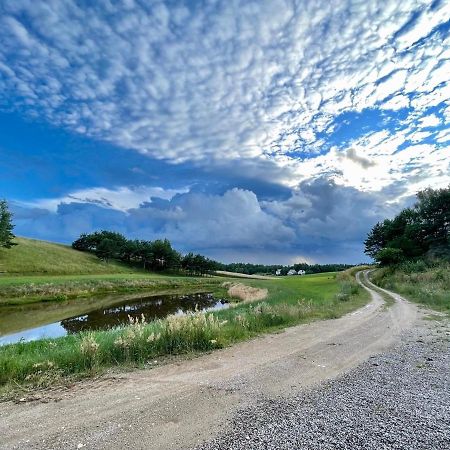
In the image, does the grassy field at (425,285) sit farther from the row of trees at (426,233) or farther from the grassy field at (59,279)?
the grassy field at (59,279)

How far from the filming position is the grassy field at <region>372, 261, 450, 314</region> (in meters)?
25.8

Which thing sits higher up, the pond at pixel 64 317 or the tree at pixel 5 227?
the tree at pixel 5 227

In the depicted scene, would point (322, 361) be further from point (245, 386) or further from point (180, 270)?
point (180, 270)

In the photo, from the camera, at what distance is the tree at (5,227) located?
74.0 metres

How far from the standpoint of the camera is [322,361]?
9.61 m

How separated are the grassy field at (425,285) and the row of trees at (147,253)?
3236 inches

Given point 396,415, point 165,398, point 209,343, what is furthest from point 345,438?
point 209,343

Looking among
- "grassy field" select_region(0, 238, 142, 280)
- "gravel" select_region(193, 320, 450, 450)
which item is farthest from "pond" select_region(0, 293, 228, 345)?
"grassy field" select_region(0, 238, 142, 280)

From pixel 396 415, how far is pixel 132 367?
6.49 m

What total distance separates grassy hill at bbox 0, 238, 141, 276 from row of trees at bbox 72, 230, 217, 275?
2087cm

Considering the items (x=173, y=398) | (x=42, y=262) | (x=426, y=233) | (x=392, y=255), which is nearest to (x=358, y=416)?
(x=173, y=398)

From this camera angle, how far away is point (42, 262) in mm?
77625

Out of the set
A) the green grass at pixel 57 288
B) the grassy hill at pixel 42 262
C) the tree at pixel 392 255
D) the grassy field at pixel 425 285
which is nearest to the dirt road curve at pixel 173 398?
the grassy field at pixel 425 285

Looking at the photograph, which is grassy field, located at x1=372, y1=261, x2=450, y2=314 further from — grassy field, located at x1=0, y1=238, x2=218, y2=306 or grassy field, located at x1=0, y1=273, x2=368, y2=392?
grassy field, located at x1=0, y1=238, x2=218, y2=306
